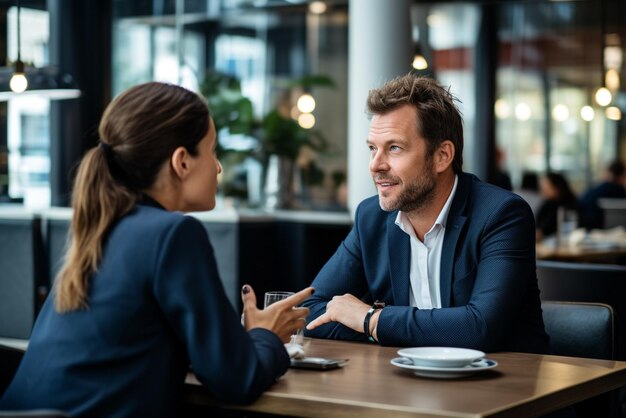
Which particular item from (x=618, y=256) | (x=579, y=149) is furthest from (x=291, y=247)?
(x=579, y=149)

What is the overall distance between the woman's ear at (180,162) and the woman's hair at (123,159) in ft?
0.03

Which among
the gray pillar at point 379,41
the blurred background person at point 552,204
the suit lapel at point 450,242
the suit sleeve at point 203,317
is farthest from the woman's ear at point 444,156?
the blurred background person at point 552,204

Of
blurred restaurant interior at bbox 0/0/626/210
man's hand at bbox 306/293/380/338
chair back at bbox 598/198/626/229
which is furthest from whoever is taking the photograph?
chair back at bbox 598/198/626/229

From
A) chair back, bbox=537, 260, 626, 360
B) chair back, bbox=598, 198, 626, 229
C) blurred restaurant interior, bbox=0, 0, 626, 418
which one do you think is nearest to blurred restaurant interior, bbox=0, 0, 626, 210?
blurred restaurant interior, bbox=0, 0, 626, 418

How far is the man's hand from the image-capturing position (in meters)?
2.52

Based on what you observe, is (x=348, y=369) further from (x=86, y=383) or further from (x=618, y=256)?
(x=618, y=256)

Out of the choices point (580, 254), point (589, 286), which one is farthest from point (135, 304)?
point (580, 254)

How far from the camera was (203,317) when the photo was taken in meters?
1.86

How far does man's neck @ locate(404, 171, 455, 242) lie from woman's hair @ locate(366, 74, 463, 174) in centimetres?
9

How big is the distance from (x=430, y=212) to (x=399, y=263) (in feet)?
0.55

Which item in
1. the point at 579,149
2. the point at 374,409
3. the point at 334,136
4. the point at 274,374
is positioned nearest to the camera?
the point at 374,409

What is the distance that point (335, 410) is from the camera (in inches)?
71.6

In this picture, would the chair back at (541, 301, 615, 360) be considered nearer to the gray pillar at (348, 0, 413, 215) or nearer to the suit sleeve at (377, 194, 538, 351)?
the suit sleeve at (377, 194, 538, 351)

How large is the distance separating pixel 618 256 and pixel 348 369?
17.7ft
